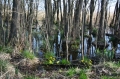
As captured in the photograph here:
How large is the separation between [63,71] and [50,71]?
2.00 feet

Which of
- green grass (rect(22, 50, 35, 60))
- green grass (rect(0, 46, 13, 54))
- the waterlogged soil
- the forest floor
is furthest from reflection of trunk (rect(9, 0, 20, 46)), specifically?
the waterlogged soil

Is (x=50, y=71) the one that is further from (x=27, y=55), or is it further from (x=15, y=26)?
(x=15, y=26)

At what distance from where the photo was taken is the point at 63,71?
368 inches

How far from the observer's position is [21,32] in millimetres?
11859

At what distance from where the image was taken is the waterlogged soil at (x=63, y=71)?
8.78m

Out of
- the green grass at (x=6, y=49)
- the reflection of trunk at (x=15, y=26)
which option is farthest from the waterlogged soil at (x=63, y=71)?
the reflection of trunk at (x=15, y=26)

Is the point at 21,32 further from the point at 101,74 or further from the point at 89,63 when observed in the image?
the point at 101,74

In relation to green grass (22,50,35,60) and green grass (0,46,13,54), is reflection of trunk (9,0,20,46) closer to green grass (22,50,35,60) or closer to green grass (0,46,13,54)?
green grass (0,46,13,54)

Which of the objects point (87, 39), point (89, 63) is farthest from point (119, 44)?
point (89, 63)

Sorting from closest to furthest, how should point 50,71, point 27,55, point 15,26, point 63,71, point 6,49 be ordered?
point 63,71
point 50,71
point 27,55
point 6,49
point 15,26

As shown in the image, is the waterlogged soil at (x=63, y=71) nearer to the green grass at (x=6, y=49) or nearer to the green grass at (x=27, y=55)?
the green grass at (x=27, y=55)

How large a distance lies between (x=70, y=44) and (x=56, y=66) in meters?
7.40

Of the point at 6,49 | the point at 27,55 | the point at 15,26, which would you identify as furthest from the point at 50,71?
the point at 15,26

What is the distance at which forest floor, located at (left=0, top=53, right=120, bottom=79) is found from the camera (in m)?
8.50
